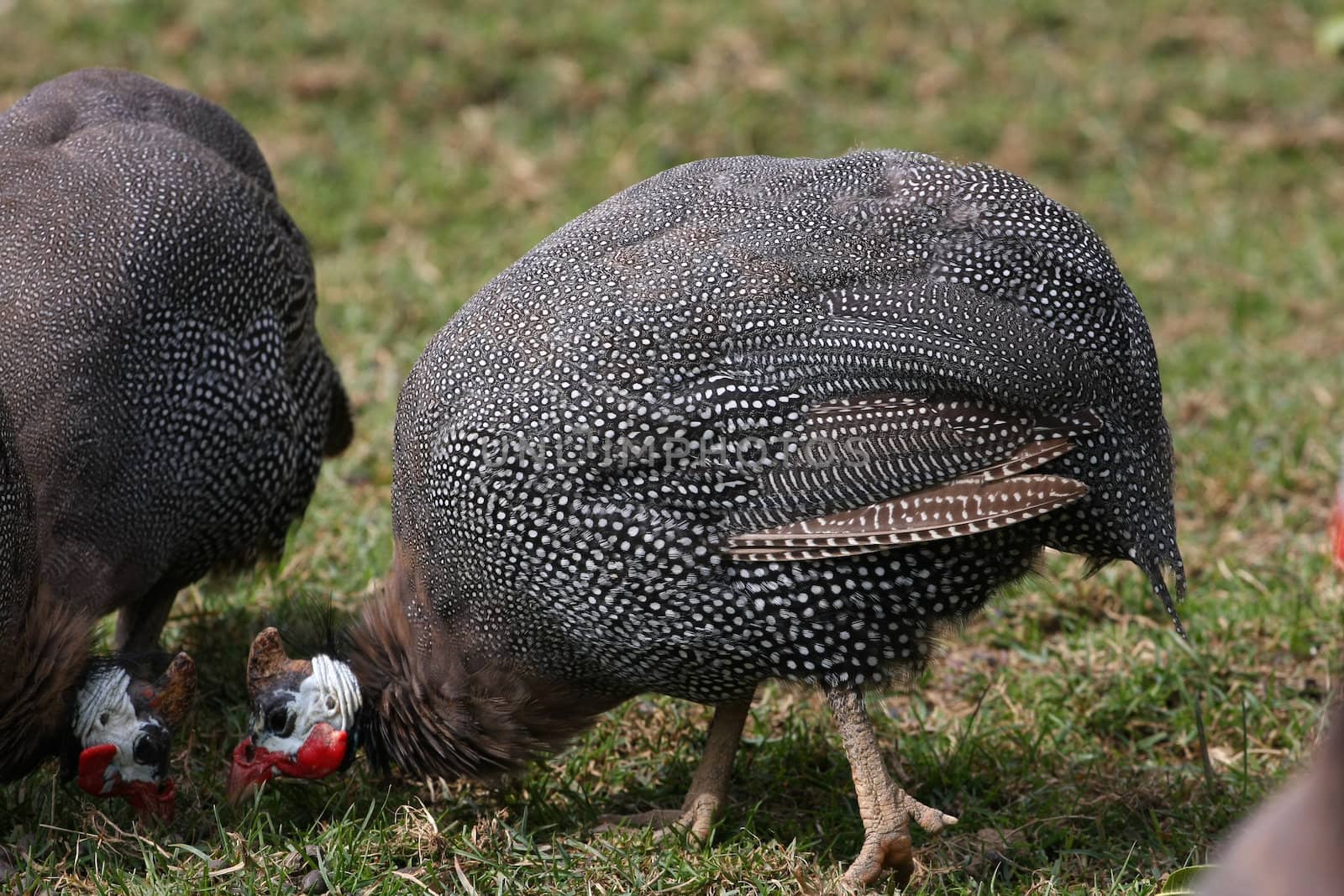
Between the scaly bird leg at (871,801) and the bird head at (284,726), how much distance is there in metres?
1.11

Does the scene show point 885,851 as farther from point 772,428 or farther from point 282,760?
point 282,760

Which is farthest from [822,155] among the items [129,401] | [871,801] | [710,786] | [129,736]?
[129,736]

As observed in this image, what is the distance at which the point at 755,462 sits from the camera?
10.6 ft

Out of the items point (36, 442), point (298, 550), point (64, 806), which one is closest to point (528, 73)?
point (298, 550)

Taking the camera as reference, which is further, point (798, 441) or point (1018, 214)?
point (1018, 214)

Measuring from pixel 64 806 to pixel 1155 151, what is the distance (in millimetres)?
6035

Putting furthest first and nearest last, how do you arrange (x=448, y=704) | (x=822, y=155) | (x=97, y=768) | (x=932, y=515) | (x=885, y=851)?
(x=822, y=155) < (x=448, y=704) < (x=97, y=768) < (x=885, y=851) < (x=932, y=515)

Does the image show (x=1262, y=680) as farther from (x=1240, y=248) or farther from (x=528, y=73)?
(x=528, y=73)

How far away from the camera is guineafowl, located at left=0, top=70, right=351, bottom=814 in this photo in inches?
135

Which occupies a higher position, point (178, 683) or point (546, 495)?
point (546, 495)

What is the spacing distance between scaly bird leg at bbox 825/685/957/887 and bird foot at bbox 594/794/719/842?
0.36 meters

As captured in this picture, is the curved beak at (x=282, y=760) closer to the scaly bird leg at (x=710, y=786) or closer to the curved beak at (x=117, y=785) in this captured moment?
the curved beak at (x=117, y=785)

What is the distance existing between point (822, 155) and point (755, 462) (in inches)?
169

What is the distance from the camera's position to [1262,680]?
412 centimetres
